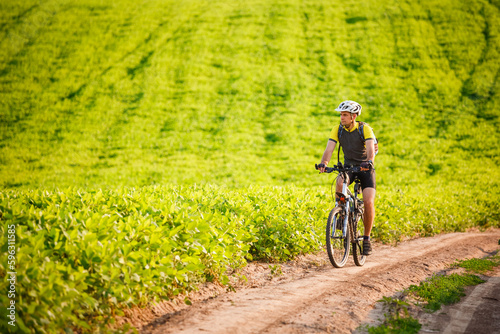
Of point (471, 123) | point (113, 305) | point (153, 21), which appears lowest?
point (471, 123)

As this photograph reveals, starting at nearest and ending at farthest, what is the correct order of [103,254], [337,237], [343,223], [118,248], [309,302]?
1. [103,254]
2. [118,248]
3. [309,302]
4. [337,237]
5. [343,223]

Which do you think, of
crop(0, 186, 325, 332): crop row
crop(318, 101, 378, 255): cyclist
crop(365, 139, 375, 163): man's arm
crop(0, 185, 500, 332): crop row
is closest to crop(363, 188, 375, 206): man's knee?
crop(318, 101, 378, 255): cyclist

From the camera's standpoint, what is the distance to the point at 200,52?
3697 cm

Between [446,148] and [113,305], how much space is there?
90.0 ft

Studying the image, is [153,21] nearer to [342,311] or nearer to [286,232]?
[286,232]

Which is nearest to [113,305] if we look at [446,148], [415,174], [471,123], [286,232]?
[286,232]

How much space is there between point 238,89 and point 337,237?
89.8ft

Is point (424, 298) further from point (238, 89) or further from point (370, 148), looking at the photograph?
point (238, 89)

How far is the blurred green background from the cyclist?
14.9m

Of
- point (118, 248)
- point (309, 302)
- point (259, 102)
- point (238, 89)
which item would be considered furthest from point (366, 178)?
point (238, 89)

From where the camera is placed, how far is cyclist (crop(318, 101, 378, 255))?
7090mm

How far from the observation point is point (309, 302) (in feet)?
17.1

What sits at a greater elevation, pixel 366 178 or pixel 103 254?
pixel 103 254

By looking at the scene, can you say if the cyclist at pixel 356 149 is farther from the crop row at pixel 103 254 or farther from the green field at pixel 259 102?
the crop row at pixel 103 254
